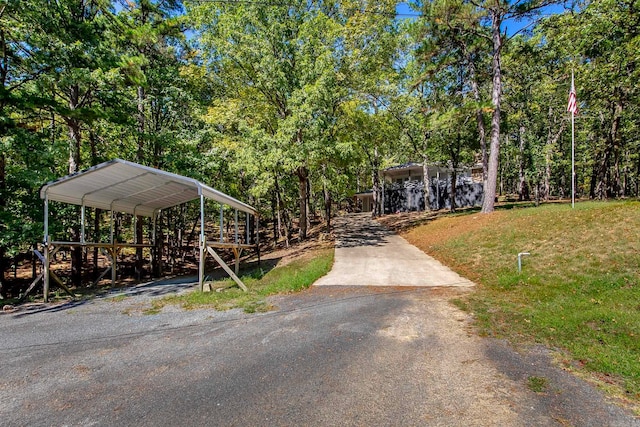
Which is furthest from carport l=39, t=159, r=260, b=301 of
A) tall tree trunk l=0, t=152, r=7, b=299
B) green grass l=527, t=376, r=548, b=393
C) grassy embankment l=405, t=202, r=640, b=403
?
green grass l=527, t=376, r=548, b=393

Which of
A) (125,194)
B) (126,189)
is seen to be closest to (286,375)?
(126,189)

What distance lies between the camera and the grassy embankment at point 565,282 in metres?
4.21

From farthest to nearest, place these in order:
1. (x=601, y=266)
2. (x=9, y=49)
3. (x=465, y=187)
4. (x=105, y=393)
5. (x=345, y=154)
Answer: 1. (x=465, y=187)
2. (x=345, y=154)
3. (x=9, y=49)
4. (x=601, y=266)
5. (x=105, y=393)

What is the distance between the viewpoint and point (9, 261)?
1452cm

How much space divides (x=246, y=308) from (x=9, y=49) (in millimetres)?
11009

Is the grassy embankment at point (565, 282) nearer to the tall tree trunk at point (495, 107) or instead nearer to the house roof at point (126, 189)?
the tall tree trunk at point (495, 107)

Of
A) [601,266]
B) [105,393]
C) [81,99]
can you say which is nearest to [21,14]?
[81,99]

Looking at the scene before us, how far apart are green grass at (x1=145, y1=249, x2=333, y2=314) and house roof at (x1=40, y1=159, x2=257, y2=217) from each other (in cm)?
252

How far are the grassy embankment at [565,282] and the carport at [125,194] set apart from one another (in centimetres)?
616

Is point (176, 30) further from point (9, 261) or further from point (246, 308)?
point (246, 308)

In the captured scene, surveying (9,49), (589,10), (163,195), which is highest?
(589,10)

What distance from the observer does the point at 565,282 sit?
7.09 m

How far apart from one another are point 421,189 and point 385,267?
68.7 ft

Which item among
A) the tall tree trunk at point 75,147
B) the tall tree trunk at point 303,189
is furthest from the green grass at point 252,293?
the tall tree trunk at point 75,147
